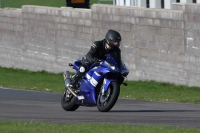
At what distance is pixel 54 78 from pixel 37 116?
1648 cm

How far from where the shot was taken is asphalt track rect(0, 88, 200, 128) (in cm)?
1362

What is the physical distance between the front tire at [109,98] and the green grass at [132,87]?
5253 mm

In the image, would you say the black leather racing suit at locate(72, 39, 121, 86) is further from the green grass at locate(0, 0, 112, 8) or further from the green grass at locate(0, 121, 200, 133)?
the green grass at locate(0, 0, 112, 8)

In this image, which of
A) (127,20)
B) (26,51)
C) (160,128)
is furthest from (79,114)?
(26,51)

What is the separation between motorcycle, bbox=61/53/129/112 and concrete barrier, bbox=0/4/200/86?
8734 millimetres

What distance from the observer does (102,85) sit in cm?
1551

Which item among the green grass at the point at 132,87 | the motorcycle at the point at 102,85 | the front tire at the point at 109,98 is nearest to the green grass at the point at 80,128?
the front tire at the point at 109,98

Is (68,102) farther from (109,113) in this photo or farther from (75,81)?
(109,113)

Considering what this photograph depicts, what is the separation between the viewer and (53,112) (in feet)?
51.9

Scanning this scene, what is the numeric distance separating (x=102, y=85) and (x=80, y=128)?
11.7ft

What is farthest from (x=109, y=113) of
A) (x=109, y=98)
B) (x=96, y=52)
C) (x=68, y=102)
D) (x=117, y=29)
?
(x=117, y=29)

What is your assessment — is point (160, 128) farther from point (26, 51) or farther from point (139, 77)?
point (26, 51)

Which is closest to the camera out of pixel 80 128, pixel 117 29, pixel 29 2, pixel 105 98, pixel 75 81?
pixel 80 128

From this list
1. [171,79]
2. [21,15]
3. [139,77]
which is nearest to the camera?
[171,79]
